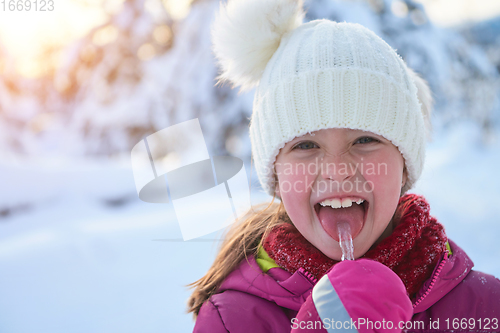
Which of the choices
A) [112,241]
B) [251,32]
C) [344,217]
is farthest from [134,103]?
[344,217]

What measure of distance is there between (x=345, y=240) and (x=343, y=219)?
61 mm

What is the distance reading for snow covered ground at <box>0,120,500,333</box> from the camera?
1702mm

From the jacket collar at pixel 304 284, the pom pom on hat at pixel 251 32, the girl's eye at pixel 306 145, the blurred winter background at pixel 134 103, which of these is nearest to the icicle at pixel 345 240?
the jacket collar at pixel 304 284

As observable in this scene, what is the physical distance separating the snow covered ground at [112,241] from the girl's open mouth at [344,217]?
0.91m

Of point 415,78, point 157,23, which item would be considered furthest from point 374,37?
point 157,23

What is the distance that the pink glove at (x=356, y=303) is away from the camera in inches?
25.5

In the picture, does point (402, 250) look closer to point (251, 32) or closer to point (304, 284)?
point (304, 284)

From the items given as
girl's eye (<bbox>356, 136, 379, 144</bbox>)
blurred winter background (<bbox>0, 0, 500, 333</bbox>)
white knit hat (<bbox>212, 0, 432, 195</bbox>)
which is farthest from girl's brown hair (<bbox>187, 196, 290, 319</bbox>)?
blurred winter background (<bbox>0, 0, 500, 333</bbox>)

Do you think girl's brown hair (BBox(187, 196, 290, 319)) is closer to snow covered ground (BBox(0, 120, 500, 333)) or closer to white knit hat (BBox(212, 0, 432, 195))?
white knit hat (BBox(212, 0, 432, 195))

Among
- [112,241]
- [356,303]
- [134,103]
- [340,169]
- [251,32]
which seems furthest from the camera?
[134,103]

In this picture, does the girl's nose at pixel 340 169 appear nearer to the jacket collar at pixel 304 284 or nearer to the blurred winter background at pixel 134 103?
the jacket collar at pixel 304 284

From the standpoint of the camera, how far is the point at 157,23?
361 centimetres

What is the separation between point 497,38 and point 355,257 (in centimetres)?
388

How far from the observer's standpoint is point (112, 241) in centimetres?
235
